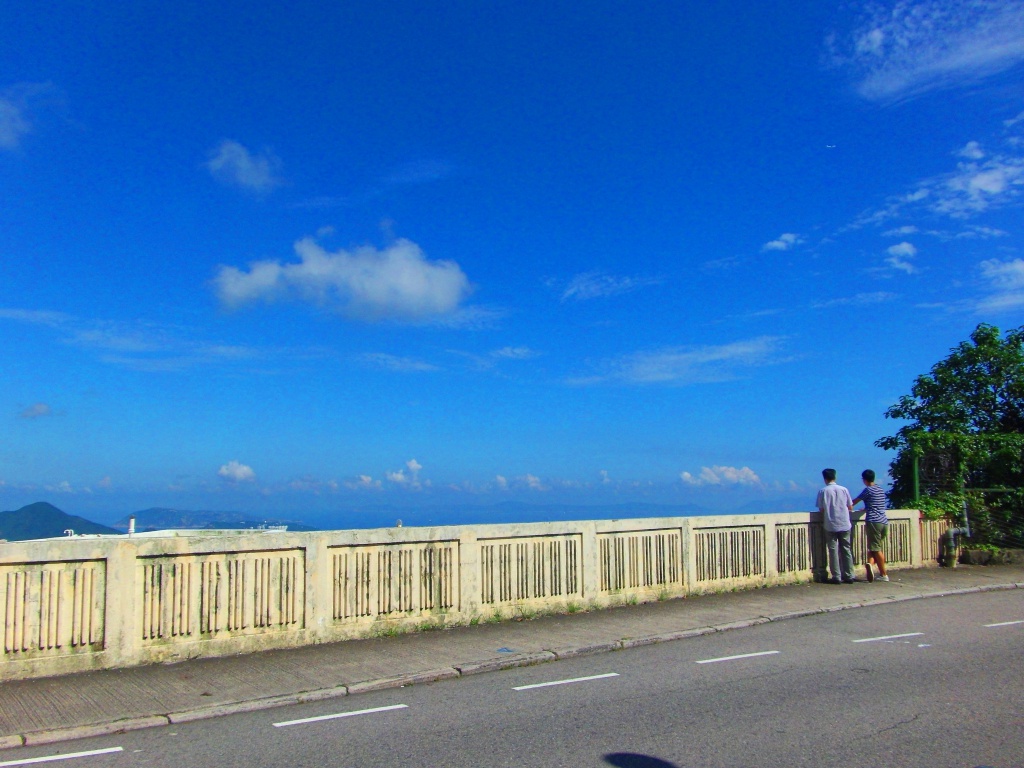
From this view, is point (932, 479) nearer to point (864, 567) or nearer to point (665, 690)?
point (864, 567)

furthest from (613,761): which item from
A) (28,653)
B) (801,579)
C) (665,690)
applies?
(801,579)

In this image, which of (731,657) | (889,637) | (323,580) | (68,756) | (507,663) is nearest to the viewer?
(68,756)

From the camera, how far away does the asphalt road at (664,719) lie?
593cm

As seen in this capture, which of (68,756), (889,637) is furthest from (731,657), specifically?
(68,756)

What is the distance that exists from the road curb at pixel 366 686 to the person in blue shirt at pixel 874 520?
374cm

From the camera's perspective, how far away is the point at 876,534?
15852mm

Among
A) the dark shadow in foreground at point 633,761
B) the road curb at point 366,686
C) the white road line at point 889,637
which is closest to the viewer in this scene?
the dark shadow in foreground at point 633,761

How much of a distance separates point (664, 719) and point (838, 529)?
9.52m

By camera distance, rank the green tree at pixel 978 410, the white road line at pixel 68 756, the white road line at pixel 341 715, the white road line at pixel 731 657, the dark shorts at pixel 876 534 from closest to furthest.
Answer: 1. the white road line at pixel 68 756
2. the white road line at pixel 341 715
3. the white road line at pixel 731 657
4. the dark shorts at pixel 876 534
5. the green tree at pixel 978 410

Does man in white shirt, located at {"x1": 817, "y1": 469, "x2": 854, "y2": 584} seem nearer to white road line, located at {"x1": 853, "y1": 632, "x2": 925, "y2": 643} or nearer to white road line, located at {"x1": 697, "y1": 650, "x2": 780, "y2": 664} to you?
white road line, located at {"x1": 853, "y1": 632, "x2": 925, "y2": 643}

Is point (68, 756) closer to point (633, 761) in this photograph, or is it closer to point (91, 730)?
point (91, 730)

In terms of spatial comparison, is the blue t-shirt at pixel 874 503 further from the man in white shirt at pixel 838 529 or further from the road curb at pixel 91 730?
the road curb at pixel 91 730

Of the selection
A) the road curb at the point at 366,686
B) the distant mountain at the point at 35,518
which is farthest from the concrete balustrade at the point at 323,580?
the distant mountain at the point at 35,518

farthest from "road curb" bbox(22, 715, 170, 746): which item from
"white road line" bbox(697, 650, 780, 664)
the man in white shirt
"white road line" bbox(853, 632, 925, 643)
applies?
the man in white shirt
